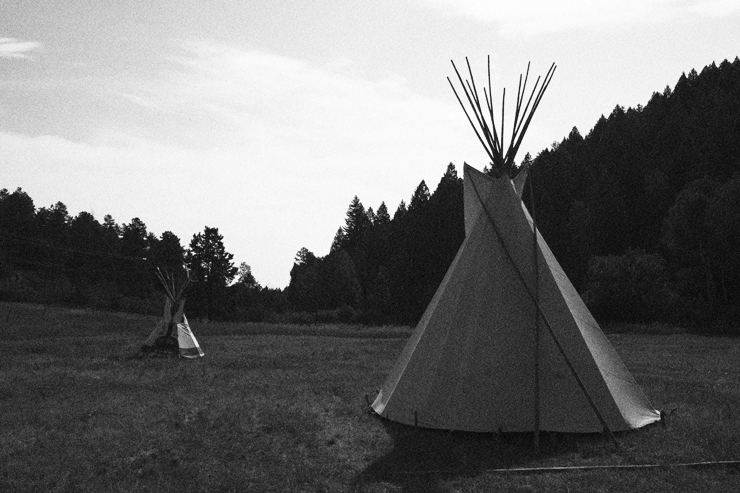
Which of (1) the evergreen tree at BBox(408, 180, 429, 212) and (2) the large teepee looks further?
(1) the evergreen tree at BBox(408, 180, 429, 212)

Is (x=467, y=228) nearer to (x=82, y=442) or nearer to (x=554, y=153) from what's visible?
(x=82, y=442)

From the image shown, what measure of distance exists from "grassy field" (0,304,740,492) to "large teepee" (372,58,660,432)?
0.35m

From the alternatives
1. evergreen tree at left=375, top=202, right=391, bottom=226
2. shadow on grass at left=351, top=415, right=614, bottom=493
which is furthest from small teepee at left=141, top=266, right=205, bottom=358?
evergreen tree at left=375, top=202, right=391, bottom=226

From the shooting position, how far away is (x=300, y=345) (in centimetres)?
2817

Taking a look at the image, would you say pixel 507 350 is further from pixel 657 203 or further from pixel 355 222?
pixel 355 222

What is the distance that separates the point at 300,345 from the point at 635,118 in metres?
62.2

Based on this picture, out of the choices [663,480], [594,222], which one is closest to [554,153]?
[594,222]

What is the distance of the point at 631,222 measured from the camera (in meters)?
66.4

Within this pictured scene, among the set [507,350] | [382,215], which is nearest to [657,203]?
[382,215]

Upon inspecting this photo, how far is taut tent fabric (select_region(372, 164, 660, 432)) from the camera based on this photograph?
9.49 m

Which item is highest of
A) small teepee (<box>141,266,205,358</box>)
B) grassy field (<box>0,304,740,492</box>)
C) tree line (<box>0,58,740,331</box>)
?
tree line (<box>0,58,740,331</box>)

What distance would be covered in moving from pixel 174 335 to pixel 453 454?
1579cm

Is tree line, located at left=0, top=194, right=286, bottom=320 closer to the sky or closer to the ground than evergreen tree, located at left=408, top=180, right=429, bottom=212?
closer to the ground

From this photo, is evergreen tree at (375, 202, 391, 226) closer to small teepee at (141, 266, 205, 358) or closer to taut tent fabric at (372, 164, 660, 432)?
small teepee at (141, 266, 205, 358)
